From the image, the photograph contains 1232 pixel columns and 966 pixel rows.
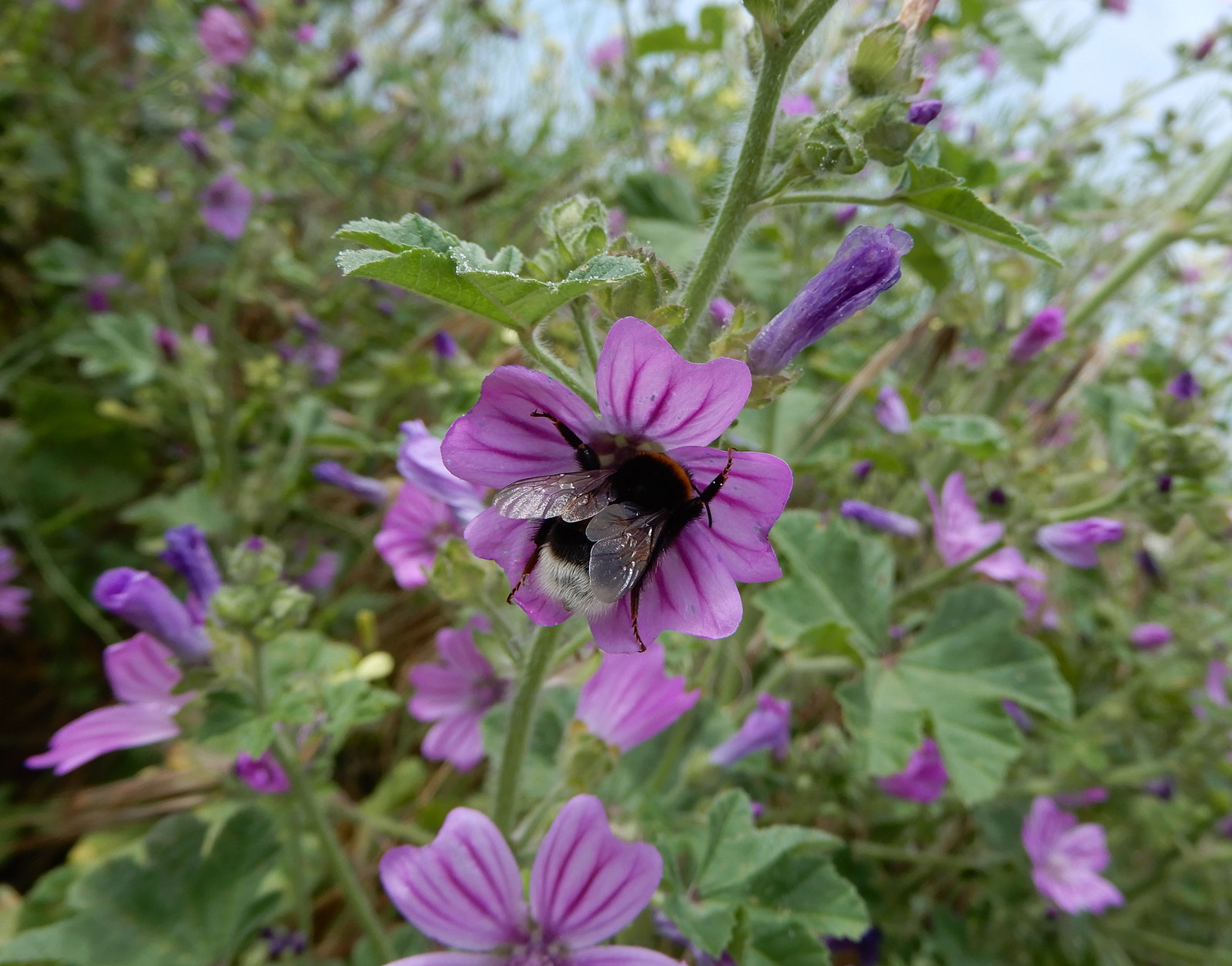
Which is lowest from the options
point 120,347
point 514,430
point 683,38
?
point 514,430

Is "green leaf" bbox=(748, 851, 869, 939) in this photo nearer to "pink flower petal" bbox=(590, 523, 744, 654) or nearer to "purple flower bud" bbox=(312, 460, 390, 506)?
"pink flower petal" bbox=(590, 523, 744, 654)

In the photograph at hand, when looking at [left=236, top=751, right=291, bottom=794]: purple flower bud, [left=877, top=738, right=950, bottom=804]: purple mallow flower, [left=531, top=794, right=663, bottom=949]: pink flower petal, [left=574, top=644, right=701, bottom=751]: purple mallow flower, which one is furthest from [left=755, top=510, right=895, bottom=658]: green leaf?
[left=236, top=751, right=291, bottom=794]: purple flower bud

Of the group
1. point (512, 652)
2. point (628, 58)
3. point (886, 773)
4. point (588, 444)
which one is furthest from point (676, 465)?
point (628, 58)

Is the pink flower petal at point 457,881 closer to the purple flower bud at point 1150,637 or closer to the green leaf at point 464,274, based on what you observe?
the green leaf at point 464,274

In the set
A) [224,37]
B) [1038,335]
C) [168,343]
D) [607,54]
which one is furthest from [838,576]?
[607,54]

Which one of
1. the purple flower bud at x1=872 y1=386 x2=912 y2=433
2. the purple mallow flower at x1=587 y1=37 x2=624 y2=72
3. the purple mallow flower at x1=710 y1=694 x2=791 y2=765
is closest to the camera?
the purple mallow flower at x1=710 y1=694 x2=791 y2=765

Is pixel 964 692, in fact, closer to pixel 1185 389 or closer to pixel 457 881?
pixel 1185 389

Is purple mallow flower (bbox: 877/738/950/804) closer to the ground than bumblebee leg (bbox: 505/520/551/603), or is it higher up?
closer to the ground

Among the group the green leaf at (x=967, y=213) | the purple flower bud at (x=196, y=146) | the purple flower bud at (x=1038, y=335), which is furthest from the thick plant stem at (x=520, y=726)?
the purple flower bud at (x=196, y=146)
